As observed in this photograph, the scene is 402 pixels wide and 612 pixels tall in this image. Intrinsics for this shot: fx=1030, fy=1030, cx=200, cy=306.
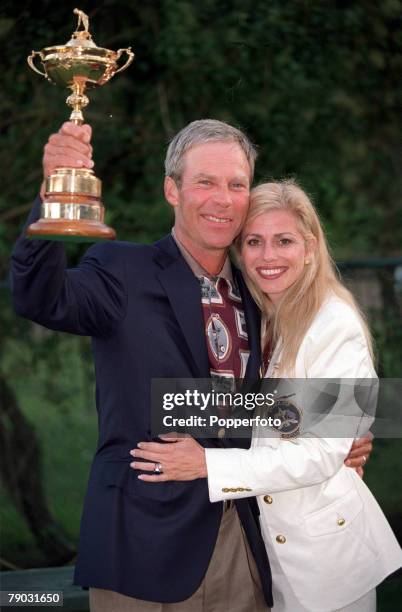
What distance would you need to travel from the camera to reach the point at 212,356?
3.18 m

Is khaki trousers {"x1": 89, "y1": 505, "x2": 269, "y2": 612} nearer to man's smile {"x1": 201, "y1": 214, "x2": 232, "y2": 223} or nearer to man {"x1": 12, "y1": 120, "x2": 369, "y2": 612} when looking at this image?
man {"x1": 12, "y1": 120, "x2": 369, "y2": 612}

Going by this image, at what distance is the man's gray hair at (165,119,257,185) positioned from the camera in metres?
3.37

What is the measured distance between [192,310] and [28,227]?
681 millimetres

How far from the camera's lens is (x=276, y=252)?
3.38 metres

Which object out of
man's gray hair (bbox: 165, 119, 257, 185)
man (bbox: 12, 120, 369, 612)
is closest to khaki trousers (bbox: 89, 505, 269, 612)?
man (bbox: 12, 120, 369, 612)

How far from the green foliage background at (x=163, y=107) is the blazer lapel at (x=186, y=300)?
2881mm

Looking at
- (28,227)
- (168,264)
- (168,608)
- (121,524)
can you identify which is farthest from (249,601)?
(28,227)

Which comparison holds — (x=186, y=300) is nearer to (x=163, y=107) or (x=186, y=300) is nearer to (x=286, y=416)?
(x=286, y=416)

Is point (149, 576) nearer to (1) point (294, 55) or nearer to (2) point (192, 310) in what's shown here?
(2) point (192, 310)

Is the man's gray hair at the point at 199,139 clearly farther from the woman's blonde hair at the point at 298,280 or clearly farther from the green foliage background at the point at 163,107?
the green foliage background at the point at 163,107

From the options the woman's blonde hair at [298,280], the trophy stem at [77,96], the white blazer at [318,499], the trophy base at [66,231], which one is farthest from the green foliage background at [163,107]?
the trophy base at [66,231]

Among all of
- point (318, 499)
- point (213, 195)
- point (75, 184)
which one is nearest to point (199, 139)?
point (213, 195)

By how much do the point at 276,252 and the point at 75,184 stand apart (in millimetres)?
904

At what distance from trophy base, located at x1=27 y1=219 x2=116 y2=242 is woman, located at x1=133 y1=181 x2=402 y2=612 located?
695 millimetres
